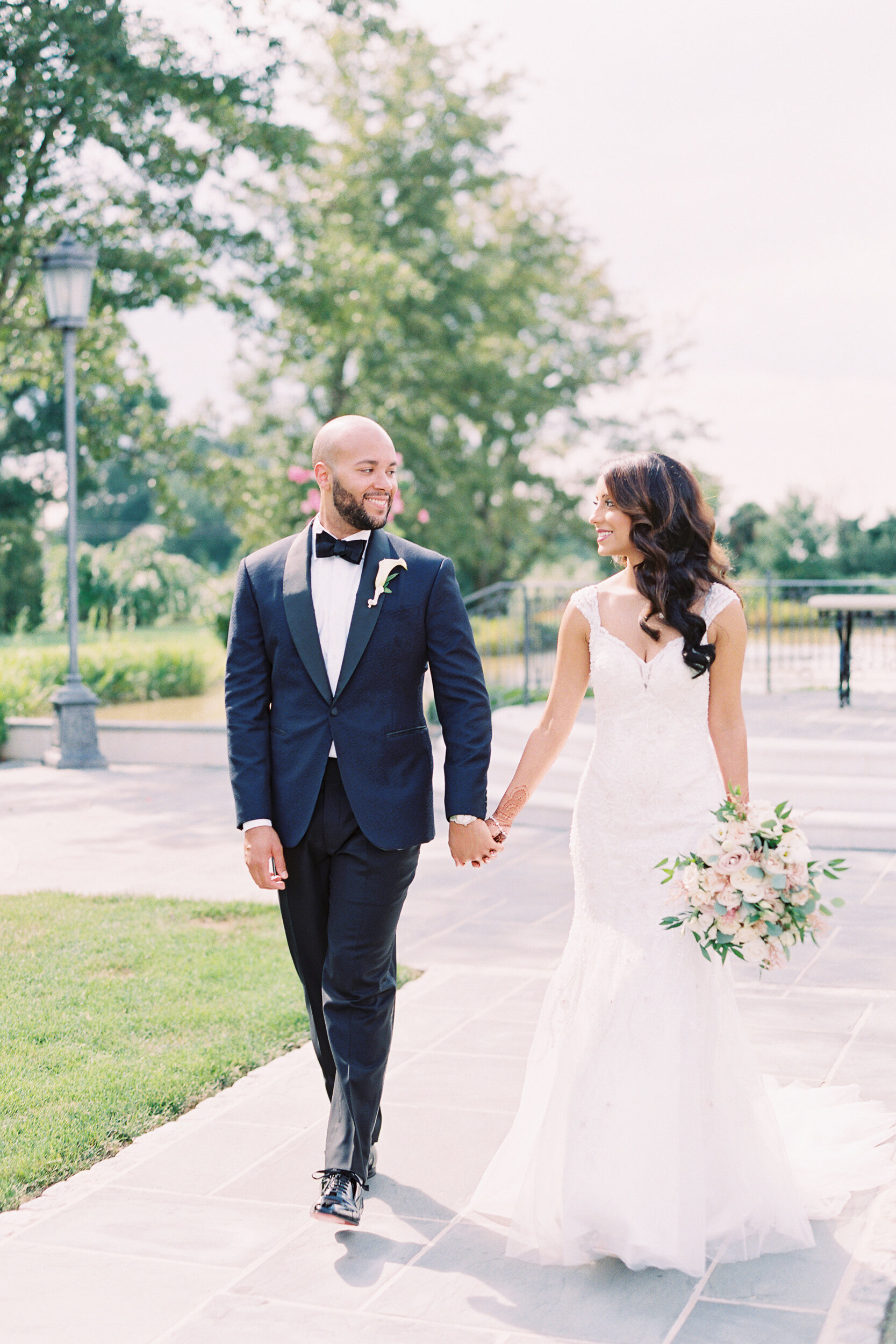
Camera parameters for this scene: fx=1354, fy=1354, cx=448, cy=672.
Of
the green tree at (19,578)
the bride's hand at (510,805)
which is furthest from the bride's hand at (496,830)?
the green tree at (19,578)

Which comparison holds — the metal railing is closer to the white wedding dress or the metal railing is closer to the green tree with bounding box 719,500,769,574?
the white wedding dress

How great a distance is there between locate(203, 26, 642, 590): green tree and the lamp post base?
Result: 9847mm

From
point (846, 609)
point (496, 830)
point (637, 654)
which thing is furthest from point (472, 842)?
point (846, 609)

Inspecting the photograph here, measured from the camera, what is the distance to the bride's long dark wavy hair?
3.46 m

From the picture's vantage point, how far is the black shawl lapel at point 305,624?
143 inches

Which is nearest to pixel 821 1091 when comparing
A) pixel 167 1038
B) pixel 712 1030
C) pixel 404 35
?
pixel 712 1030

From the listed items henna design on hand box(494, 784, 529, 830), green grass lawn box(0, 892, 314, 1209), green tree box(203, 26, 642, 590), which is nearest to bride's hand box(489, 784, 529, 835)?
henna design on hand box(494, 784, 529, 830)

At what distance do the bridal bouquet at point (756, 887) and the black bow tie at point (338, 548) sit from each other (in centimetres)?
121

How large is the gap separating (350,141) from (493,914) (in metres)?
23.2

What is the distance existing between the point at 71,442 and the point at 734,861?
37.0 feet

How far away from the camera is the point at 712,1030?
345 cm

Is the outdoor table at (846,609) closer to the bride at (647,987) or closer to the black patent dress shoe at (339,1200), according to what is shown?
the bride at (647,987)

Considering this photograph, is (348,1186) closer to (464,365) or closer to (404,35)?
(404,35)

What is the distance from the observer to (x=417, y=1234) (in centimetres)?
354
